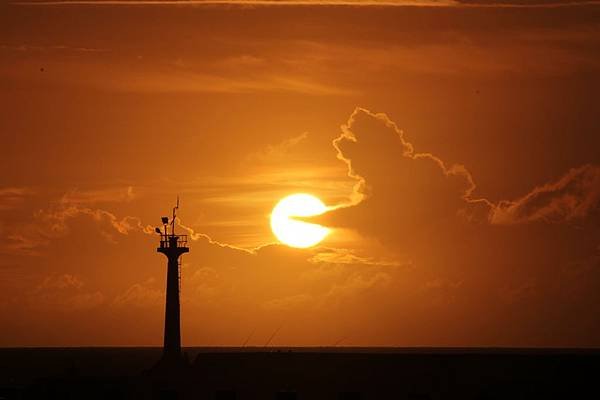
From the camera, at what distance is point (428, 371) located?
58.6 m

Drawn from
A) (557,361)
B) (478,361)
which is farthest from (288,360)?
(557,361)

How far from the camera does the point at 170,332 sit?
66.2m

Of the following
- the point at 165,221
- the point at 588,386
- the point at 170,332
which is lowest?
the point at 588,386

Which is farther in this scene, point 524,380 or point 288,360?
point 288,360

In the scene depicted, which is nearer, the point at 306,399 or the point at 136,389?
the point at 306,399

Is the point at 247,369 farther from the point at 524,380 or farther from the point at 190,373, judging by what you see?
the point at 524,380

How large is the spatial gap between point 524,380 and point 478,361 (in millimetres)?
2766

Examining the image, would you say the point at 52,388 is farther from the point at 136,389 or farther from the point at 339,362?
the point at 339,362

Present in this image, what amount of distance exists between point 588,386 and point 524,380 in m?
3.28

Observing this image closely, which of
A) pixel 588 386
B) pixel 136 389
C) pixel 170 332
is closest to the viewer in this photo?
pixel 588 386

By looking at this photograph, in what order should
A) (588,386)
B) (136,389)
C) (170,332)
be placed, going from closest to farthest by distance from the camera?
(588,386), (136,389), (170,332)

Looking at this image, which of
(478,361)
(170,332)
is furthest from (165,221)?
(478,361)

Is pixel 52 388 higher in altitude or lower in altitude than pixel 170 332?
lower

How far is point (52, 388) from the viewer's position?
199 ft
